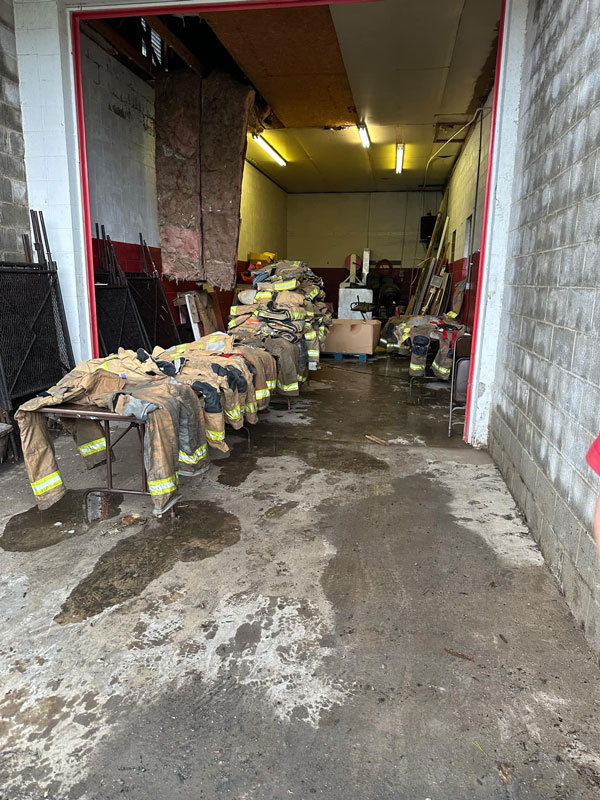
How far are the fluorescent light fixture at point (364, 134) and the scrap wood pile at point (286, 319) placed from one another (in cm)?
334

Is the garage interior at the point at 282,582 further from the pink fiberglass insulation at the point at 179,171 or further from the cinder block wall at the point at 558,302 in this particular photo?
the cinder block wall at the point at 558,302

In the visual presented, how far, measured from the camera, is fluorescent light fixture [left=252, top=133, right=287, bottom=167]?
10153 millimetres

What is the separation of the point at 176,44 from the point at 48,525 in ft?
18.4

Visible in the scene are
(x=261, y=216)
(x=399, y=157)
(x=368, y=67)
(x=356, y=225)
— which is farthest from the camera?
(x=356, y=225)

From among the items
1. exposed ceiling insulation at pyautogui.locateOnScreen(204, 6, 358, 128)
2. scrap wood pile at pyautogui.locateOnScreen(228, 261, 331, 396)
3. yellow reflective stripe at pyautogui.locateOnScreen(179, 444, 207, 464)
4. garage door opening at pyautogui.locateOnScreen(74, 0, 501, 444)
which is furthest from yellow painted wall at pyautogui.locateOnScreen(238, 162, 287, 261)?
yellow reflective stripe at pyautogui.locateOnScreen(179, 444, 207, 464)

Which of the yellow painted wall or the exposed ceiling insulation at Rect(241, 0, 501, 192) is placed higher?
the exposed ceiling insulation at Rect(241, 0, 501, 192)

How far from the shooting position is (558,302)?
9.57 feet

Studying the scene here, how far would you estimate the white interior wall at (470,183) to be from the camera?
7516 mm

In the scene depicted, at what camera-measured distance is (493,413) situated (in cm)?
456

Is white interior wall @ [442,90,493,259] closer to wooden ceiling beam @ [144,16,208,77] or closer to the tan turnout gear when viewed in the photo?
wooden ceiling beam @ [144,16,208,77]

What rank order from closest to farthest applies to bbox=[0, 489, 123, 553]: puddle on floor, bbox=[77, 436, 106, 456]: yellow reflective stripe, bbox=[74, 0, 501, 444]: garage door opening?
bbox=[0, 489, 123, 553]: puddle on floor < bbox=[77, 436, 106, 456]: yellow reflective stripe < bbox=[74, 0, 501, 444]: garage door opening

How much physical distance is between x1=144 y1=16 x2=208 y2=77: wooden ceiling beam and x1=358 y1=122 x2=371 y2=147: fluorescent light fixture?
3422 millimetres

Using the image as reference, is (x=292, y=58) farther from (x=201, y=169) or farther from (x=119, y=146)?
(x=119, y=146)

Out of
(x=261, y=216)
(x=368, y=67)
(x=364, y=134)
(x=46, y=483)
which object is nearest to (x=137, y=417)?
(x=46, y=483)
